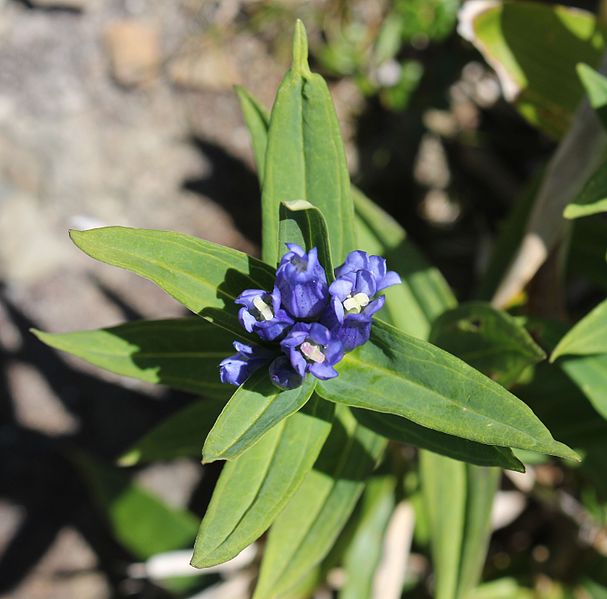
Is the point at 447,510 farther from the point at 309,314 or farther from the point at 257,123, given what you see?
the point at 257,123

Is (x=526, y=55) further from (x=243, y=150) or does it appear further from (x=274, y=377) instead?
(x=274, y=377)

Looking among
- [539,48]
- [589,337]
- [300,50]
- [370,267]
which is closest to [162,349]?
[370,267]

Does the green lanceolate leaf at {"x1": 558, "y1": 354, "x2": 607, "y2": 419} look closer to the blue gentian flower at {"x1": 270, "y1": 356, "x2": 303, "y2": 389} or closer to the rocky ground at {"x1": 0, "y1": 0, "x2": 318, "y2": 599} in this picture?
the blue gentian flower at {"x1": 270, "y1": 356, "x2": 303, "y2": 389}

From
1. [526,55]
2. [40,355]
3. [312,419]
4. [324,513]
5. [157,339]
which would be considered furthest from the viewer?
[40,355]

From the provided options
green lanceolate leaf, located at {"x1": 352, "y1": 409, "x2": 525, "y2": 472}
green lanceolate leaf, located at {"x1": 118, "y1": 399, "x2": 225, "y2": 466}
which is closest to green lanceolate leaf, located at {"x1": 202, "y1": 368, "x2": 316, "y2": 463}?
green lanceolate leaf, located at {"x1": 352, "y1": 409, "x2": 525, "y2": 472}

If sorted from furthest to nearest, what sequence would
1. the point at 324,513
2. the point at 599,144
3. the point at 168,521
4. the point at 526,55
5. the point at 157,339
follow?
the point at 168,521 → the point at 526,55 → the point at 599,144 → the point at 324,513 → the point at 157,339

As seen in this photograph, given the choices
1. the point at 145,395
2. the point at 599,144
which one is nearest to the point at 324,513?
the point at 599,144

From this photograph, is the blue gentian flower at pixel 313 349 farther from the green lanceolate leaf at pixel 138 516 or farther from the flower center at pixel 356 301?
the green lanceolate leaf at pixel 138 516
